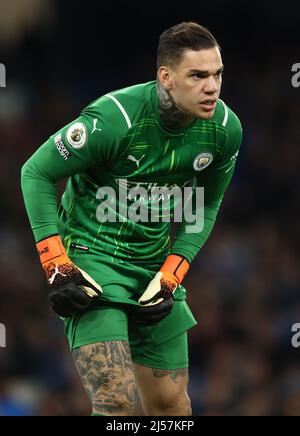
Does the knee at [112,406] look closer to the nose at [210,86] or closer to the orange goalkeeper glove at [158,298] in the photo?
the orange goalkeeper glove at [158,298]

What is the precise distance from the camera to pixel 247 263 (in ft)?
25.1

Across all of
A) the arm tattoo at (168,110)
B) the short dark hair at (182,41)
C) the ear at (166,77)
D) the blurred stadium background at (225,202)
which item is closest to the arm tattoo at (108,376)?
the arm tattoo at (168,110)

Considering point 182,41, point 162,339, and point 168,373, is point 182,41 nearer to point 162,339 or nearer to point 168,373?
point 162,339

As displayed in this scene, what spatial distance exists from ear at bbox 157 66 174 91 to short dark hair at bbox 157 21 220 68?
27 mm

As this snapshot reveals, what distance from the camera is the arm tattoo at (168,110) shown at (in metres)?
3.96

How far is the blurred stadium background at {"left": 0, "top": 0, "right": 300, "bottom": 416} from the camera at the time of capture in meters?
6.97

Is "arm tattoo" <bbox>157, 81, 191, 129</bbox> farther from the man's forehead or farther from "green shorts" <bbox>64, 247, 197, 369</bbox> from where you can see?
"green shorts" <bbox>64, 247, 197, 369</bbox>

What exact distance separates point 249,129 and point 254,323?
69.8 inches

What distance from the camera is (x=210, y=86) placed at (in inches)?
152

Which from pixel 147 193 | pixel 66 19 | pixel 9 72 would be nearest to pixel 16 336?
pixel 9 72

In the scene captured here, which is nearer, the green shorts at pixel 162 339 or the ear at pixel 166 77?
the ear at pixel 166 77

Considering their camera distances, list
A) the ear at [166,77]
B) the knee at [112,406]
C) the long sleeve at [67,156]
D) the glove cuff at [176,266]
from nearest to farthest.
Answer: the knee at [112,406] < the long sleeve at [67,156] < the ear at [166,77] < the glove cuff at [176,266]

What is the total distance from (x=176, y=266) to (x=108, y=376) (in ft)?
2.01

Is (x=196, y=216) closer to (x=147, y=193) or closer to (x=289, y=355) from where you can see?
(x=147, y=193)
